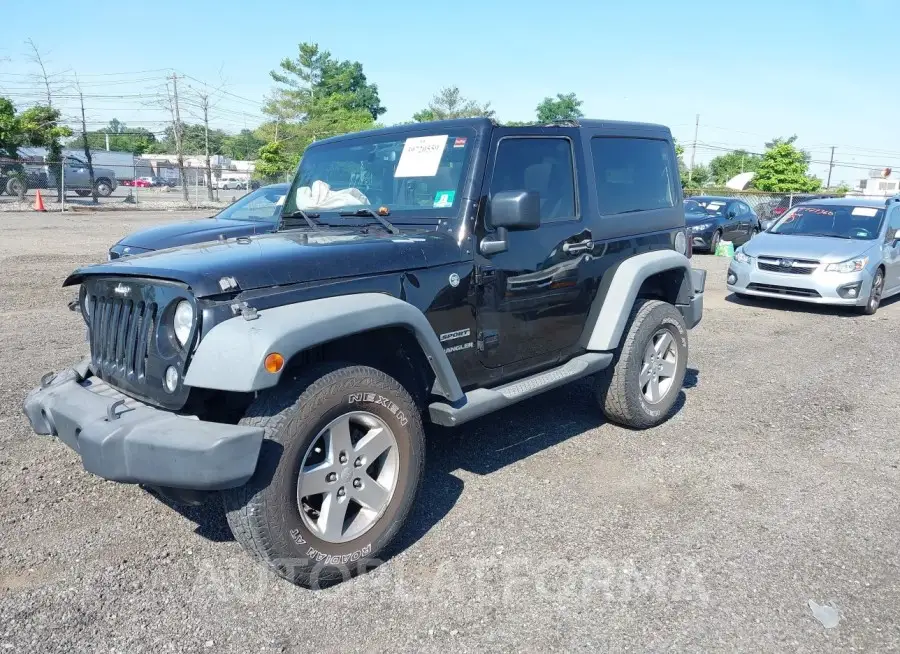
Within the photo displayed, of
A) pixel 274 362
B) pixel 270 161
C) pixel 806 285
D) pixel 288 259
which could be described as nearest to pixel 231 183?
pixel 270 161

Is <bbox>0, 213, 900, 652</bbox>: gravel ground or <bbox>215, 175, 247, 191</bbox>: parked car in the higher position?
<bbox>215, 175, 247, 191</bbox>: parked car

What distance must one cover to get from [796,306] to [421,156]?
28.4ft

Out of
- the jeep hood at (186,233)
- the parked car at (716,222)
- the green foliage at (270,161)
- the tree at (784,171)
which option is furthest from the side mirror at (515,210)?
the tree at (784,171)

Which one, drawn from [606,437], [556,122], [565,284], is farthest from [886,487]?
[556,122]

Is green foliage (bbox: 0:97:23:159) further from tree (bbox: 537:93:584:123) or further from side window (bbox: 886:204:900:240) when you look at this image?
tree (bbox: 537:93:584:123)

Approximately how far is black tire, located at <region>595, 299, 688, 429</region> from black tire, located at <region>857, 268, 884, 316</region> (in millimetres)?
6383

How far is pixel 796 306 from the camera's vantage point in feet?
35.7

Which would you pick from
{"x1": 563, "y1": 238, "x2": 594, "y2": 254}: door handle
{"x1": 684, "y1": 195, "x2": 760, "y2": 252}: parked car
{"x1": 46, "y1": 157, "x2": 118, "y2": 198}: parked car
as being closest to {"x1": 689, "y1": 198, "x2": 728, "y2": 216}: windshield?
{"x1": 684, "y1": 195, "x2": 760, "y2": 252}: parked car

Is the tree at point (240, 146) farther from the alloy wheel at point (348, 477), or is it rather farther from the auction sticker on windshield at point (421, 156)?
the alloy wheel at point (348, 477)

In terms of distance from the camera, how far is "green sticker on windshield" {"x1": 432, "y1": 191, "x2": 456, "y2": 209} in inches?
155

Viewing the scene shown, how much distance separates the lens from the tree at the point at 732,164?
89625mm

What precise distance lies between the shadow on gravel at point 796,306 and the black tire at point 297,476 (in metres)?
8.83

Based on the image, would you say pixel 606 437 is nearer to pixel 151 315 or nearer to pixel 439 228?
pixel 439 228

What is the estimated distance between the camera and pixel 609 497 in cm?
409
